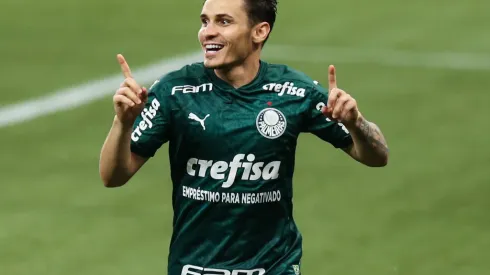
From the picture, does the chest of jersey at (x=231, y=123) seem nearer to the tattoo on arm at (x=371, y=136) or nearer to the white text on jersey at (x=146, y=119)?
the white text on jersey at (x=146, y=119)

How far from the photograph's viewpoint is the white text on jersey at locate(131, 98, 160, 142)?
307 inches

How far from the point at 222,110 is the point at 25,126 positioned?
7.60m

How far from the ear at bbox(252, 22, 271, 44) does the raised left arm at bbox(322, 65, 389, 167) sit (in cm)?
54

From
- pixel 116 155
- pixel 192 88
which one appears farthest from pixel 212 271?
pixel 192 88

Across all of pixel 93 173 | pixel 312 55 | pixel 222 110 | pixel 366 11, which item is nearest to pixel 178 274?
pixel 222 110

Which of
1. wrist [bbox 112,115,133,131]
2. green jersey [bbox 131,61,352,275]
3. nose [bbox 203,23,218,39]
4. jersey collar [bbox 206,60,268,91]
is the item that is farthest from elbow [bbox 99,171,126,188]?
nose [bbox 203,23,218,39]

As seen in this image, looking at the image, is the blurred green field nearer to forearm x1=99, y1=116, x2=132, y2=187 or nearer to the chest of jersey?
the chest of jersey

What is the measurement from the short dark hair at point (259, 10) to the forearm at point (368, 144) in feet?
2.78

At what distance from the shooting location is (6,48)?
17.8 metres

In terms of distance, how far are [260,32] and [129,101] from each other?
1.15 meters

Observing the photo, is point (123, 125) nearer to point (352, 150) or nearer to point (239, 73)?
point (239, 73)

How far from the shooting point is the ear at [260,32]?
799 cm

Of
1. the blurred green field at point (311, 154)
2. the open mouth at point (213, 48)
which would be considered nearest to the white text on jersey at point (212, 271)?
the open mouth at point (213, 48)

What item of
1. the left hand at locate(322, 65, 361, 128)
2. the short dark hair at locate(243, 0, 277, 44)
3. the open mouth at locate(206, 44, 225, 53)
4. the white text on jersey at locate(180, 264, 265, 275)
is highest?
the short dark hair at locate(243, 0, 277, 44)
